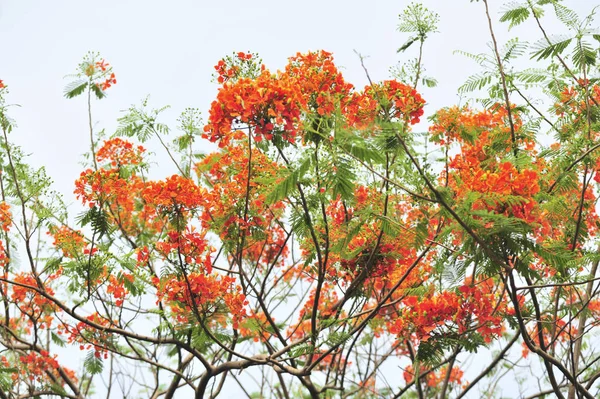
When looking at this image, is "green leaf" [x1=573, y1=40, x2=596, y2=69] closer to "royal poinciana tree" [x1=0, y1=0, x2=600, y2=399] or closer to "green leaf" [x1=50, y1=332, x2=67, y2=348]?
"royal poinciana tree" [x1=0, y1=0, x2=600, y2=399]

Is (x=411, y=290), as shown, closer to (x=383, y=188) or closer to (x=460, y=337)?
(x=460, y=337)

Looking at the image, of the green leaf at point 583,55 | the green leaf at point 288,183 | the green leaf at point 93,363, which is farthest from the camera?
the green leaf at point 93,363

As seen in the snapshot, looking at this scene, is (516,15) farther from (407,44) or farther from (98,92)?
(98,92)

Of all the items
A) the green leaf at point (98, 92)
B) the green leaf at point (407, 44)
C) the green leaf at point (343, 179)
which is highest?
the green leaf at point (98, 92)

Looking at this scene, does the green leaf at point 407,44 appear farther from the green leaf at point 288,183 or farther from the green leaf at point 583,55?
the green leaf at point 288,183

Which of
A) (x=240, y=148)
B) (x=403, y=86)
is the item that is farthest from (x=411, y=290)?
(x=240, y=148)

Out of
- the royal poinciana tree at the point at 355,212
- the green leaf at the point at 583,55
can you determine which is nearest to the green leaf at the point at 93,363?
the royal poinciana tree at the point at 355,212

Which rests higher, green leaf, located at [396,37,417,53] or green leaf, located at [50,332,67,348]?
green leaf, located at [396,37,417,53]

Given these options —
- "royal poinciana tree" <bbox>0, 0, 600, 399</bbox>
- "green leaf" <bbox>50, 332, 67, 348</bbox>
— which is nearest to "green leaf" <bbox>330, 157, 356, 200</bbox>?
"royal poinciana tree" <bbox>0, 0, 600, 399</bbox>

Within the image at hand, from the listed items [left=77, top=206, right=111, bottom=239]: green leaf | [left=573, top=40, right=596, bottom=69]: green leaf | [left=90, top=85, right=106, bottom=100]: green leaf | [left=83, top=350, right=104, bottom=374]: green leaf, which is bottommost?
[left=83, top=350, right=104, bottom=374]: green leaf

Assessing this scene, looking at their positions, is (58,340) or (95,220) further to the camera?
(58,340)

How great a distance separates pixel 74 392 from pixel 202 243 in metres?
3.10

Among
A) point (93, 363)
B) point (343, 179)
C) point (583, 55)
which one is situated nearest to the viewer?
point (343, 179)

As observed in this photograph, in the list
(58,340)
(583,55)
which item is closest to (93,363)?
(58,340)
